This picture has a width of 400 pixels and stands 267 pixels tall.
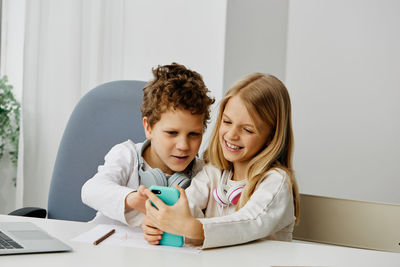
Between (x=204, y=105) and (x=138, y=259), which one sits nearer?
(x=138, y=259)

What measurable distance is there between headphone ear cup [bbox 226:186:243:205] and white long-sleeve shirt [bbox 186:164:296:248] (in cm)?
2

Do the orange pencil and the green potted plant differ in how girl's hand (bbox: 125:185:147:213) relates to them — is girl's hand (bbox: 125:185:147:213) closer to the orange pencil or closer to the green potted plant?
the orange pencil

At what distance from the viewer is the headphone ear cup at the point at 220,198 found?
1.30 metres

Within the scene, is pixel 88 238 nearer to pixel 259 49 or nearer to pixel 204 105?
pixel 204 105

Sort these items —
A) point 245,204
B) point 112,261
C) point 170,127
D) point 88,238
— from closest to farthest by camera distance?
point 112,261, point 88,238, point 245,204, point 170,127

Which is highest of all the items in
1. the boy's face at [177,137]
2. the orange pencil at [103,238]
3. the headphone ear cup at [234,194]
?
the boy's face at [177,137]

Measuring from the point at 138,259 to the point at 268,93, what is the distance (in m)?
0.59

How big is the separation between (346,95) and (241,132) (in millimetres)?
1196

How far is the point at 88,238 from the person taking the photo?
105 cm

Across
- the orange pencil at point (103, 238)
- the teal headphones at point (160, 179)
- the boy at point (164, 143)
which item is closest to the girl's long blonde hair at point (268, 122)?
the boy at point (164, 143)

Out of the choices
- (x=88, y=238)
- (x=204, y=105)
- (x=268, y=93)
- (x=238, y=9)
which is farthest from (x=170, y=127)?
(x=238, y=9)

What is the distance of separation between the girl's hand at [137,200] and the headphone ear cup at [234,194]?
0.26 meters

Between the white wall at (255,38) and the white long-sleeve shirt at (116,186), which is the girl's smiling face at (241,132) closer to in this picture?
the white long-sleeve shirt at (116,186)

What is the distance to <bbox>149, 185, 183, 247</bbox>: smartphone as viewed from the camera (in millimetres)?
1033
